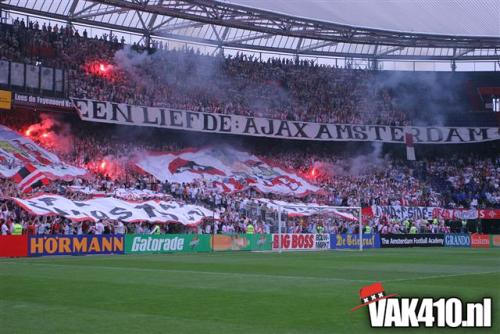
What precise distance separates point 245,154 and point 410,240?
1777cm

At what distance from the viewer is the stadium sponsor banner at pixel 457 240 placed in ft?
182

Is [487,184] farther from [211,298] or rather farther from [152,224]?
[211,298]

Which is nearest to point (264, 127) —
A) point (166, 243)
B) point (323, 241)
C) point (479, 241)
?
point (323, 241)

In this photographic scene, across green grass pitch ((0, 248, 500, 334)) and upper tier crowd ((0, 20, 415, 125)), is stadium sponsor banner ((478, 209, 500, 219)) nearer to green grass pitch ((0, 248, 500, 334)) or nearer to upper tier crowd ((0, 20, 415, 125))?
upper tier crowd ((0, 20, 415, 125))

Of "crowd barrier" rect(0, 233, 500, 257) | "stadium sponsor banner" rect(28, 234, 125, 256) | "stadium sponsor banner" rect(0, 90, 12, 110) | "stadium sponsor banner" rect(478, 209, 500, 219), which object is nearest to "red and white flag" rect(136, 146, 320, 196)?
"crowd barrier" rect(0, 233, 500, 257)

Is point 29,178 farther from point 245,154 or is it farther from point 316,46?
point 316,46

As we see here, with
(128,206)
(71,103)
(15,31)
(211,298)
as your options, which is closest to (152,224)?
(128,206)

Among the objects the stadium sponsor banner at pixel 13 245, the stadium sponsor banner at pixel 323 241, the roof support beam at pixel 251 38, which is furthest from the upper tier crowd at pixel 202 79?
the stadium sponsor banner at pixel 13 245

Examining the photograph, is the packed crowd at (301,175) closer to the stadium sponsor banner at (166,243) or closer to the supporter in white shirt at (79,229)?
the supporter in white shirt at (79,229)

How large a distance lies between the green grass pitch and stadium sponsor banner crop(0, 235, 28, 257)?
710cm

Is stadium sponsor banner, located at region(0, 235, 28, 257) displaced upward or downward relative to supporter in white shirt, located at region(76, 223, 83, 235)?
downward

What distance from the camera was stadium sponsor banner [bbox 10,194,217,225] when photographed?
37812 mm

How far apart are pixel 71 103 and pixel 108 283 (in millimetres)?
34796

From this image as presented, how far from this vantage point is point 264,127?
64000 millimetres
